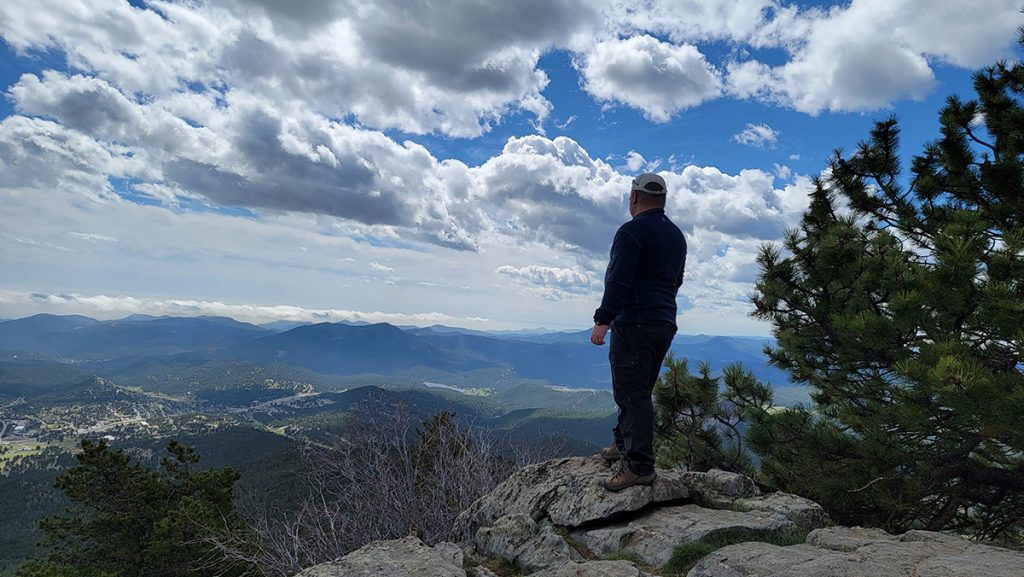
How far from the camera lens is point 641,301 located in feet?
17.7

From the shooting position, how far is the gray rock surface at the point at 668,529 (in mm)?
5023

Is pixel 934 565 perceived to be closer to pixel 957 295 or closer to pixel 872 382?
pixel 957 295

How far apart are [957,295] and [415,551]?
667cm

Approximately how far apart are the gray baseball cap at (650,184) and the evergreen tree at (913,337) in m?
3.04

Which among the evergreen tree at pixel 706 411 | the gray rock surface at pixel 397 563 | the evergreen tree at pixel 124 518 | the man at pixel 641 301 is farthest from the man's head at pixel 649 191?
the evergreen tree at pixel 124 518

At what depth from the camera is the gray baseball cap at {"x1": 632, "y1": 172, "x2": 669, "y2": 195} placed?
561cm

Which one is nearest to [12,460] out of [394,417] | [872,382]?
[394,417]

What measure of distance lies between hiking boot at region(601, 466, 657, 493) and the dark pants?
9.9 inches

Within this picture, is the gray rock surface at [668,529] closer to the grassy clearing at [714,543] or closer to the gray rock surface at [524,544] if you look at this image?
the grassy clearing at [714,543]

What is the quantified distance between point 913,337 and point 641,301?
4107 mm

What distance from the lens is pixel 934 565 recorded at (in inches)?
142

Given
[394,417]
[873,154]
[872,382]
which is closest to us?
[872,382]

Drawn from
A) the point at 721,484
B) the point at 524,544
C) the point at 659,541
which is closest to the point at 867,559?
the point at 659,541

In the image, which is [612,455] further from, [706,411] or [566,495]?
[706,411]
